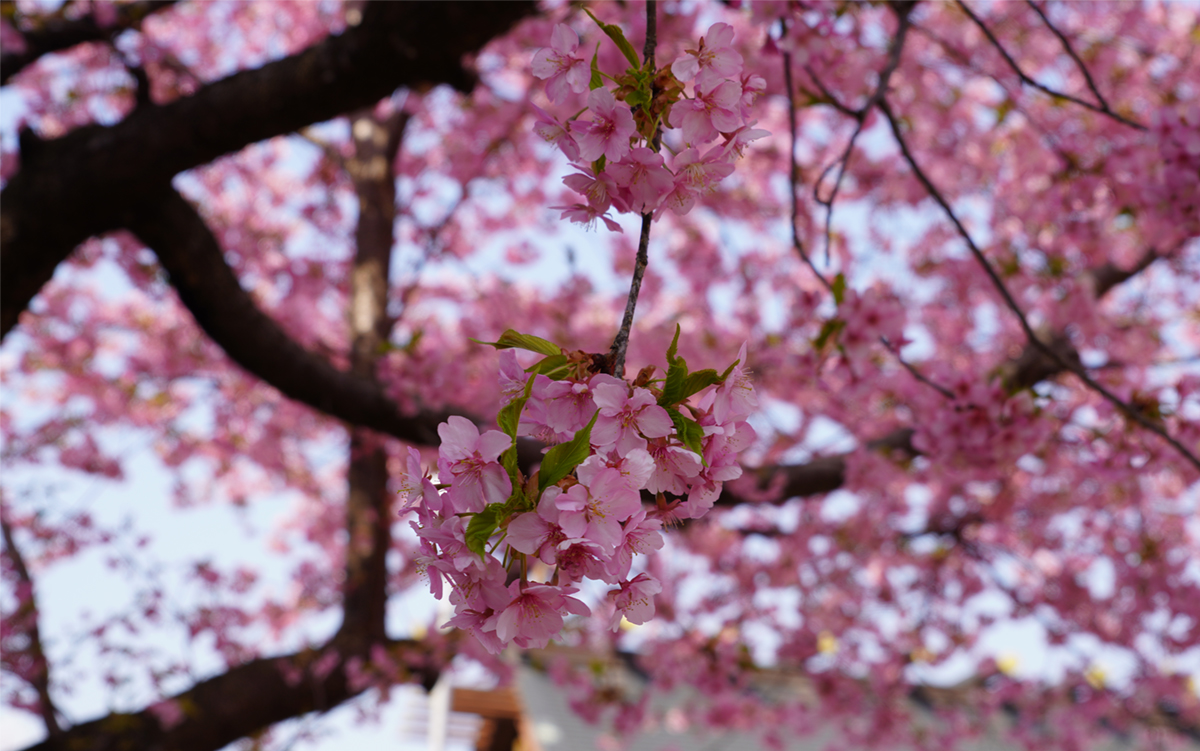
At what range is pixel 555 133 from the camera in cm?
138

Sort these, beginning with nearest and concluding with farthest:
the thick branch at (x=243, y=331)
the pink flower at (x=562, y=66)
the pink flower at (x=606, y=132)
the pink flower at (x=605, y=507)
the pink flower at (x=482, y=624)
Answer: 1. the pink flower at (x=605, y=507)
2. the pink flower at (x=482, y=624)
3. the pink flower at (x=606, y=132)
4. the pink flower at (x=562, y=66)
5. the thick branch at (x=243, y=331)

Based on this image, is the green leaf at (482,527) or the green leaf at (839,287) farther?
the green leaf at (839,287)

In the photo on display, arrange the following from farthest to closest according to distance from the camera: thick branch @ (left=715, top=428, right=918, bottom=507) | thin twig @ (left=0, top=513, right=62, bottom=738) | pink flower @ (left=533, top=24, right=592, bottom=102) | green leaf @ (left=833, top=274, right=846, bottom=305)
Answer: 1. thin twig @ (left=0, top=513, right=62, bottom=738)
2. thick branch @ (left=715, top=428, right=918, bottom=507)
3. green leaf @ (left=833, top=274, right=846, bottom=305)
4. pink flower @ (left=533, top=24, right=592, bottom=102)

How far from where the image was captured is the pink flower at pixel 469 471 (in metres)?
1.05

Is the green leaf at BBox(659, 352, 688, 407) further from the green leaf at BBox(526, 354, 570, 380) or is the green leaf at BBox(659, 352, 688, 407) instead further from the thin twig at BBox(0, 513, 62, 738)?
the thin twig at BBox(0, 513, 62, 738)

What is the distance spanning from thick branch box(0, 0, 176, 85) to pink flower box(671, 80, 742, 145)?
147 inches

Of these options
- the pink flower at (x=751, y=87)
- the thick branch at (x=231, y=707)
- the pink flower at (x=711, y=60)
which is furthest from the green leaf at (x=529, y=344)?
the thick branch at (x=231, y=707)

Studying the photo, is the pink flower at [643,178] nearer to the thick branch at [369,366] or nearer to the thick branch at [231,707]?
the thick branch at [369,366]

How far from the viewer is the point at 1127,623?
6.60 meters

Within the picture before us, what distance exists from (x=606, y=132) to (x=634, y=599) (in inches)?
26.2

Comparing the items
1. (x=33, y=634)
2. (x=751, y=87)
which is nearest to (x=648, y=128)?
(x=751, y=87)

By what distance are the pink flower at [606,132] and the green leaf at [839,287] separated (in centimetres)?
147

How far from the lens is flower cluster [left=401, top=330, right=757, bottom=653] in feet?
3.42

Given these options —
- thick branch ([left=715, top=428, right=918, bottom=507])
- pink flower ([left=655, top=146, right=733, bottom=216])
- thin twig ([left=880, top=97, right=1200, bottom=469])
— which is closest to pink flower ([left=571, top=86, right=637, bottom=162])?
pink flower ([left=655, top=146, right=733, bottom=216])
